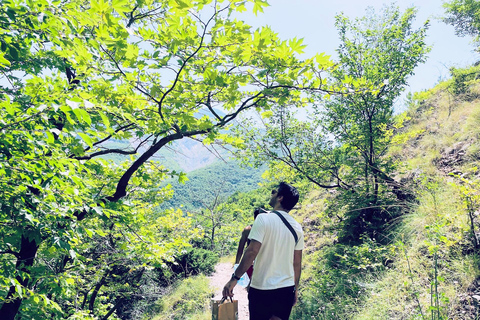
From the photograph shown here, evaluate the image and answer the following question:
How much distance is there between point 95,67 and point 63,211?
1.51m

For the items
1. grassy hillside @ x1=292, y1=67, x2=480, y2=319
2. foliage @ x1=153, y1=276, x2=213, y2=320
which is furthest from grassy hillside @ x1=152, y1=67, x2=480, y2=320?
foliage @ x1=153, y1=276, x2=213, y2=320

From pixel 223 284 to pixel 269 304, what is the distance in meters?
8.93

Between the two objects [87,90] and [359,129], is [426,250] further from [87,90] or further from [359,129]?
[87,90]

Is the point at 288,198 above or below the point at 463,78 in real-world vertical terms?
below

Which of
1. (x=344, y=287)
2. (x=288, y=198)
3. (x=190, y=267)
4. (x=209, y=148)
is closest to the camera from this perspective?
(x=288, y=198)

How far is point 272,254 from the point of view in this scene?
2205mm

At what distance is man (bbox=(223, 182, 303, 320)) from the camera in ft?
7.07

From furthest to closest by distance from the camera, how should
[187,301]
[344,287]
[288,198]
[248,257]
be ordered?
[187,301], [344,287], [288,198], [248,257]

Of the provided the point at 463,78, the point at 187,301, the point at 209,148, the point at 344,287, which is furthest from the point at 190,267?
the point at 463,78

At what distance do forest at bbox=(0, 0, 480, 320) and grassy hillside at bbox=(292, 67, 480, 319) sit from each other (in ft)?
0.10

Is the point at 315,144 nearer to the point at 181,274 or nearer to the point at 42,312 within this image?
the point at 42,312

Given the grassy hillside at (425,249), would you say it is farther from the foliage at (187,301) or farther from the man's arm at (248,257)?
the man's arm at (248,257)

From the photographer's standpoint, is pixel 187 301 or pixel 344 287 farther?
pixel 187 301

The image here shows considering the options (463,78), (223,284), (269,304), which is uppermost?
(463,78)
